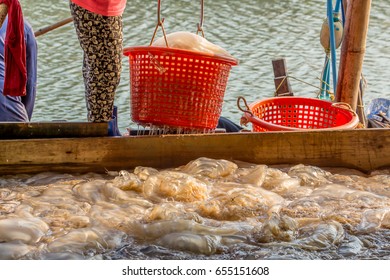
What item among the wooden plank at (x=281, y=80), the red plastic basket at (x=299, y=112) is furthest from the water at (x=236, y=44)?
the red plastic basket at (x=299, y=112)

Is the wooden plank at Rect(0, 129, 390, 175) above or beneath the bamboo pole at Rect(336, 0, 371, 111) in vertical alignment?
beneath

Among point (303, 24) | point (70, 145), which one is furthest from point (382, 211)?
point (303, 24)

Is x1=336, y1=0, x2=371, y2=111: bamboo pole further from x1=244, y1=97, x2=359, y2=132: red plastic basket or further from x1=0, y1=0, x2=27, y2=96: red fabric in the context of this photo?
x1=0, y1=0, x2=27, y2=96: red fabric

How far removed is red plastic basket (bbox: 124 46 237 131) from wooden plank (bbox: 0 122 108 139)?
0.41 m

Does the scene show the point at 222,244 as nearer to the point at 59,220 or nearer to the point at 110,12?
the point at 59,220

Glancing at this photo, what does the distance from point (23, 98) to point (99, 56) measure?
5.37 ft

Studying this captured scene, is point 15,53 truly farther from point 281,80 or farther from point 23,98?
point 281,80

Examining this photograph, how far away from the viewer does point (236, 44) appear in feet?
45.2

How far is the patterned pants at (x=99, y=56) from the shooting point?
4074 mm

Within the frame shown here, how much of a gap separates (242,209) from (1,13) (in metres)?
1.74

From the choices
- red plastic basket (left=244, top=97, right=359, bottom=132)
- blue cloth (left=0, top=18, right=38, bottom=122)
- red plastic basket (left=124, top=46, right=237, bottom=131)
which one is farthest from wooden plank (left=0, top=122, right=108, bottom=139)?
red plastic basket (left=244, top=97, right=359, bottom=132)

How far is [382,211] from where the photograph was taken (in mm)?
3352

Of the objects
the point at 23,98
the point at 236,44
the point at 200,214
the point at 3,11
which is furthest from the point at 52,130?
the point at 236,44

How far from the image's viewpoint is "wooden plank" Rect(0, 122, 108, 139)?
4.13 metres
